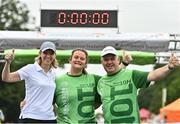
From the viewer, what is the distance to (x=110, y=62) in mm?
8445

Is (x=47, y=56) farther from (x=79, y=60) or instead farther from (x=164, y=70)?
(x=164, y=70)

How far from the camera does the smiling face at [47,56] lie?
8508 mm

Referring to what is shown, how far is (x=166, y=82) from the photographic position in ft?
236

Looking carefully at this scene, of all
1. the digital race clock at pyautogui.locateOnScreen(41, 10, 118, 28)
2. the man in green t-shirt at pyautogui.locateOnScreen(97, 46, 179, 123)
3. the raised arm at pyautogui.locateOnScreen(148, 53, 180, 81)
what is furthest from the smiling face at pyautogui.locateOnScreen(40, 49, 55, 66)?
the digital race clock at pyautogui.locateOnScreen(41, 10, 118, 28)

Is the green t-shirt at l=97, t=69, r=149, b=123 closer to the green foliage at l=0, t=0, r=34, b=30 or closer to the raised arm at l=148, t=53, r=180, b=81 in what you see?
the raised arm at l=148, t=53, r=180, b=81

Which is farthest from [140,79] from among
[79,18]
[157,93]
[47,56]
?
[157,93]

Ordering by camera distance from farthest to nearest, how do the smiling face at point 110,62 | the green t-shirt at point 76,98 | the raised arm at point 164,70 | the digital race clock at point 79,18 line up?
the digital race clock at point 79,18 → the green t-shirt at point 76,98 → the smiling face at point 110,62 → the raised arm at point 164,70

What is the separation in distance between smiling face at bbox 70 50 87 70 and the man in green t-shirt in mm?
218

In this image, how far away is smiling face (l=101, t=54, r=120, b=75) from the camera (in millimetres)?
8438

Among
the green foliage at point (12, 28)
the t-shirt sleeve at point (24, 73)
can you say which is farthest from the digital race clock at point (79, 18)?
the green foliage at point (12, 28)

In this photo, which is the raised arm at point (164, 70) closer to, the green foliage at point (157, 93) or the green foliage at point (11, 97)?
the green foliage at point (11, 97)

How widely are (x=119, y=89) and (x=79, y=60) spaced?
566mm

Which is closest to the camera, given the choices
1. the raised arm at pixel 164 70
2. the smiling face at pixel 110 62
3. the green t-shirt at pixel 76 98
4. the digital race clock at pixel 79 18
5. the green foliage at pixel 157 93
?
the raised arm at pixel 164 70

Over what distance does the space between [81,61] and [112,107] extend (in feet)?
2.08
